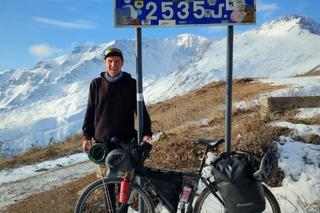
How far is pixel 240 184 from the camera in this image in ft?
14.8

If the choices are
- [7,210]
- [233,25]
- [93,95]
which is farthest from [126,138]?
[7,210]

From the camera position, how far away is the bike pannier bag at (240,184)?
178 inches

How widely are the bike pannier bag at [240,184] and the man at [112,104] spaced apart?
3.11 ft

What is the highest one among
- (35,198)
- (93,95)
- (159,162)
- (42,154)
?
(93,95)

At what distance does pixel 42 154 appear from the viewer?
13625mm

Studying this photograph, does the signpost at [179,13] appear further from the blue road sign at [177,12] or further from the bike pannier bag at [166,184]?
the bike pannier bag at [166,184]

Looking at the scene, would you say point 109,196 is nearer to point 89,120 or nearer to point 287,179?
point 89,120

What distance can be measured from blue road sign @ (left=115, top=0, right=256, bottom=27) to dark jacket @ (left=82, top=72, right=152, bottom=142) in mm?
619

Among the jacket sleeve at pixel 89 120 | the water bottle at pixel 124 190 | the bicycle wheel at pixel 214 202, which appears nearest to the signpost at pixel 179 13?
the jacket sleeve at pixel 89 120

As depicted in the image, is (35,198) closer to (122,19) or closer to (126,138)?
(126,138)

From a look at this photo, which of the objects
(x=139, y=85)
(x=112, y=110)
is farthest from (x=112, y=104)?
(x=139, y=85)

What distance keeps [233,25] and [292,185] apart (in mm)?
2317

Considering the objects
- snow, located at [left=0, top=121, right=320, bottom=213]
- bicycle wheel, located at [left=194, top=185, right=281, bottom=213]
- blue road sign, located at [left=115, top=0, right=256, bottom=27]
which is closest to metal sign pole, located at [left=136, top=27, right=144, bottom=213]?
blue road sign, located at [left=115, top=0, right=256, bottom=27]

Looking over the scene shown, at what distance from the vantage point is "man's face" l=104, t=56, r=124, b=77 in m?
5.06
